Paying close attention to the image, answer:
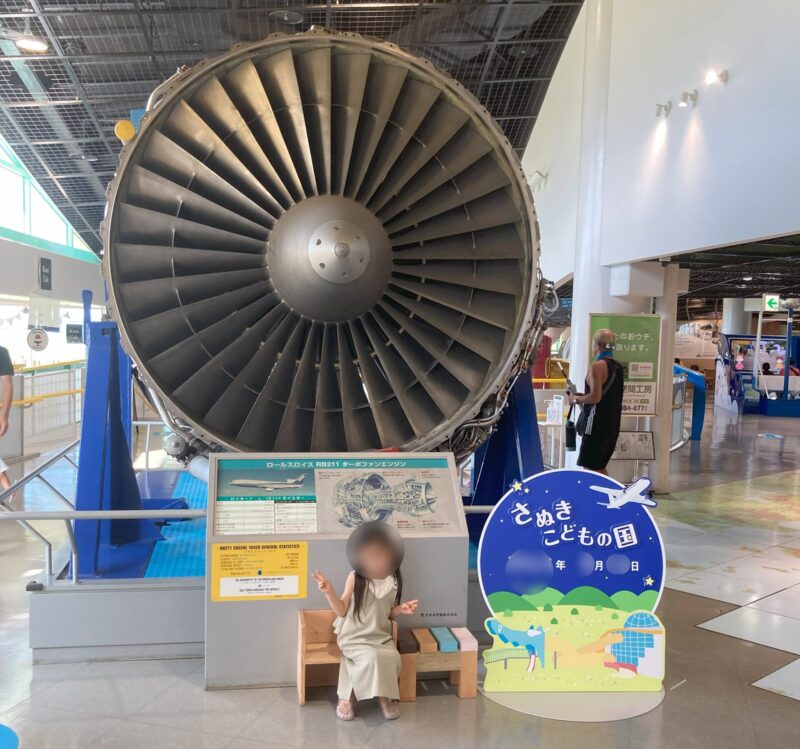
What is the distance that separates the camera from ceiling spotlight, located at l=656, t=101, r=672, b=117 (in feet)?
24.3

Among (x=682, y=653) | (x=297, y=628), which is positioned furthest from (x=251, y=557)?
(x=682, y=653)

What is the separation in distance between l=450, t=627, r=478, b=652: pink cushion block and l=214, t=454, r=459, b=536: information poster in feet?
1.53

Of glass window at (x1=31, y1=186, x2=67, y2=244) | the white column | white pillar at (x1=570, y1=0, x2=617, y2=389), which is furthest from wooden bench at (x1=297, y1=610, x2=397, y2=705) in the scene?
glass window at (x1=31, y1=186, x2=67, y2=244)

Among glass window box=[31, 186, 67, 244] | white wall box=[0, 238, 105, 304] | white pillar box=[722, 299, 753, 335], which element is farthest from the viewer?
white pillar box=[722, 299, 753, 335]

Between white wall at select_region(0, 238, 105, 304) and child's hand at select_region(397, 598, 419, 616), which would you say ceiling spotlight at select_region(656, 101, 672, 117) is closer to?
child's hand at select_region(397, 598, 419, 616)

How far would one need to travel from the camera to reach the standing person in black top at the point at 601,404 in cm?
616

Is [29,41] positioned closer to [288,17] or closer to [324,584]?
[288,17]

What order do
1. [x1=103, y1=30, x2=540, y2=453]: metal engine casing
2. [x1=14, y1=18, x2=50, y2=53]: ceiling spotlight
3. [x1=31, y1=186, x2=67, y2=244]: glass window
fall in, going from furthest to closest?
[x1=31, y1=186, x2=67, y2=244]: glass window, [x1=14, y1=18, x2=50, y2=53]: ceiling spotlight, [x1=103, y1=30, x2=540, y2=453]: metal engine casing

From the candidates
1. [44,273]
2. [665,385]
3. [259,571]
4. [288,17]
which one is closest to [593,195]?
[665,385]

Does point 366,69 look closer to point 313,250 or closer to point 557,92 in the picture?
point 313,250

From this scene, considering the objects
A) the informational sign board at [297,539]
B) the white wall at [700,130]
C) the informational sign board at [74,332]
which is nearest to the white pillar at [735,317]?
the white wall at [700,130]

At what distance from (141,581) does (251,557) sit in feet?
2.51

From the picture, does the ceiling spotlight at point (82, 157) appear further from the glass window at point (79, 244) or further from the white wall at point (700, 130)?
the white wall at point (700, 130)

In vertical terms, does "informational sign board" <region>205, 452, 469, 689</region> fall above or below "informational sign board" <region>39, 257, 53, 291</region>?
below
